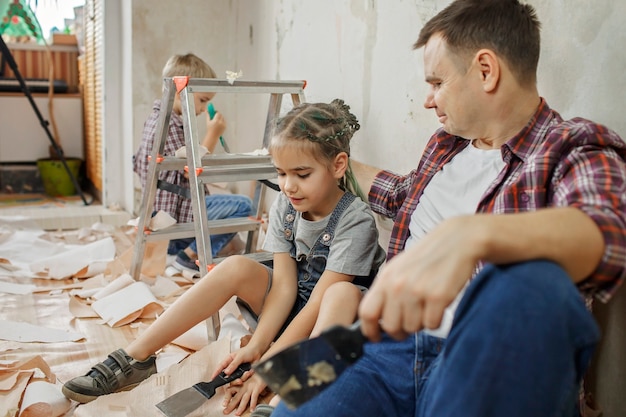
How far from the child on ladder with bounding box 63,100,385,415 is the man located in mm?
208

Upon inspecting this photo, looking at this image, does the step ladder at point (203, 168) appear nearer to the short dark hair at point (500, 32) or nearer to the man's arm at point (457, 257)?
the short dark hair at point (500, 32)

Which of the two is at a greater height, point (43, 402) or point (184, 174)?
point (184, 174)

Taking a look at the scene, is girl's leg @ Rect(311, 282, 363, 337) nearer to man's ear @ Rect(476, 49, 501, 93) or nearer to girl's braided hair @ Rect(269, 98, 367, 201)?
girl's braided hair @ Rect(269, 98, 367, 201)

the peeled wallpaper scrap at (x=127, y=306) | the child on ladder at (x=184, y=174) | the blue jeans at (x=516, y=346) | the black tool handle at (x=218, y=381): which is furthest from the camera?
the child on ladder at (x=184, y=174)

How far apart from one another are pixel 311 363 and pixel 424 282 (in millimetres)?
227

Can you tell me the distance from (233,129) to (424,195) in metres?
2.39

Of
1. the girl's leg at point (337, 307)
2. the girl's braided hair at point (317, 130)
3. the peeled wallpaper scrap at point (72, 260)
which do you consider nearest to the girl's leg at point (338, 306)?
the girl's leg at point (337, 307)

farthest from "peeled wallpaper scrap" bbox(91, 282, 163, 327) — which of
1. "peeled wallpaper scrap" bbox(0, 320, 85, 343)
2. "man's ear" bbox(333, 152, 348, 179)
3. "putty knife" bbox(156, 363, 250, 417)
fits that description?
"man's ear" bbox(333, 152, 348, 179)

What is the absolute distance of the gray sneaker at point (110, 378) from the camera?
1.55 metres

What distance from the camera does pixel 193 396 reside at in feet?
4.99

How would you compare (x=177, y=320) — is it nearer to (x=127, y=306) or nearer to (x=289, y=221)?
(x=289, y=221)

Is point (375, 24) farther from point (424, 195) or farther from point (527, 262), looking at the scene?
point (527, 262)

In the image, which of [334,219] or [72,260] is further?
[72,260]

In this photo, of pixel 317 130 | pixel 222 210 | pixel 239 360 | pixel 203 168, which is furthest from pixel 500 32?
pixel 222 210
